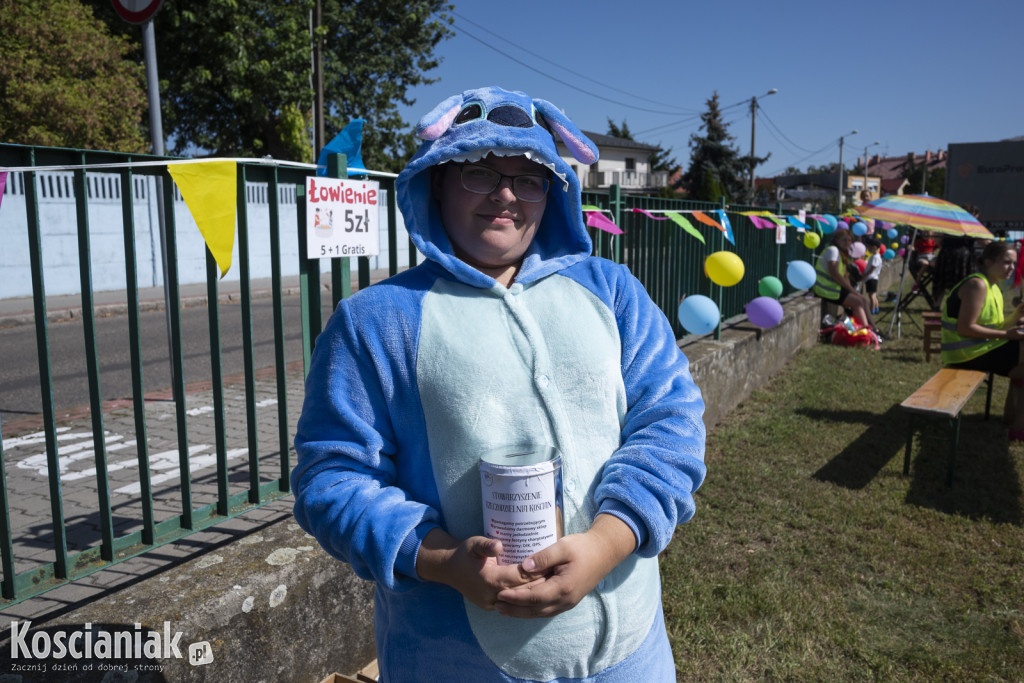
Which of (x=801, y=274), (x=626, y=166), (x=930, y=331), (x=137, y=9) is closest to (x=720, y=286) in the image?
(x=801, y=274)

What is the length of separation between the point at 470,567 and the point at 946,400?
5.24 m

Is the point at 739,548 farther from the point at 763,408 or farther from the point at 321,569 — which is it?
the point at 763,408

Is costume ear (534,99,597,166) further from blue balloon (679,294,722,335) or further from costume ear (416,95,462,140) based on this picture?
blue balloon (679,294,722,335)

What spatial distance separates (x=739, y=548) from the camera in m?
4.01

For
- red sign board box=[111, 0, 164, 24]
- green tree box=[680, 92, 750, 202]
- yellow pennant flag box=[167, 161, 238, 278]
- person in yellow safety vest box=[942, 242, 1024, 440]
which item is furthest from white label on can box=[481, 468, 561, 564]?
green tree box=[680, 92, 750, 202]

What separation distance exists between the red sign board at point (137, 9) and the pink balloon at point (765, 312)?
573cm

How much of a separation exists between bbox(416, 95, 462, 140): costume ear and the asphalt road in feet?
15.7

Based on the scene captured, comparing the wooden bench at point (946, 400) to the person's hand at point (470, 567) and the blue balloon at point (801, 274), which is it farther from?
the person's hand at point (470, 567)

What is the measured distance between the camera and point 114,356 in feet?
30.9

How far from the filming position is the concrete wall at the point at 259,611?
210 centimetres

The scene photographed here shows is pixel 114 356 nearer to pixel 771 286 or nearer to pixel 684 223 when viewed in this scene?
pixel 684 223

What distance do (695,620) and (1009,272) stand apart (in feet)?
16.8

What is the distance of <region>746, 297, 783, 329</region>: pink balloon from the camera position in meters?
7.16

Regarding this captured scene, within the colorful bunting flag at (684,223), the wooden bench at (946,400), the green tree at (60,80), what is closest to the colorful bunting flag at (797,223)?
the wooden bench at (946,400)
